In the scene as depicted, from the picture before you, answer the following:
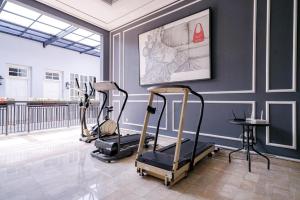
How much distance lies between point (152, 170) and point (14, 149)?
9.97 feet

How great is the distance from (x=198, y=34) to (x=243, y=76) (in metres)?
1.32

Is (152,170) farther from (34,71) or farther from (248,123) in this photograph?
(34,71)

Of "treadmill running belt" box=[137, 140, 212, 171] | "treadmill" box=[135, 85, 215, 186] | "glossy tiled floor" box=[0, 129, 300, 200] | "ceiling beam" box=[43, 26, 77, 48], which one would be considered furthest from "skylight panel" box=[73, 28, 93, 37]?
"treadmill running belt" box=[137, 140, 212, 171]

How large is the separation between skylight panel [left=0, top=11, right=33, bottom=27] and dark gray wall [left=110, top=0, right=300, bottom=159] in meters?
5.11

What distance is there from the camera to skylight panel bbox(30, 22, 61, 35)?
6.51m

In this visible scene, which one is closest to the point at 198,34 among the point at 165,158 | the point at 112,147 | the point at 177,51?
the point at 177,51

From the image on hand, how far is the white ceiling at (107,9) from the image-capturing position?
14.2ft

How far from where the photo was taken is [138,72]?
5.14 metres

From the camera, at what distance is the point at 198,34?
3.74 m

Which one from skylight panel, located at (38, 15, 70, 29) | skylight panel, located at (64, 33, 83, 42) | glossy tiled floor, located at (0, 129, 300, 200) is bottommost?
glossy tiled floor, located at (0, 129, 300, 200)

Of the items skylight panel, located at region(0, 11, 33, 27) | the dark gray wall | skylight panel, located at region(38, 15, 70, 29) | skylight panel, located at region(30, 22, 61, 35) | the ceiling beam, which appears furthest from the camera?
the ceiling beam

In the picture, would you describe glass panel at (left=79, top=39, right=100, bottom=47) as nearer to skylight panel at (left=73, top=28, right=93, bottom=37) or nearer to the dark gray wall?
skylight panel at (left=73, top=28, right=93, bottom=37)

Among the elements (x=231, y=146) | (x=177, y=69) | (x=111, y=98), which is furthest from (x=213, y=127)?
(x=111, y=98)

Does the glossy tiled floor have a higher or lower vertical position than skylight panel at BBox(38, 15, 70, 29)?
lower
